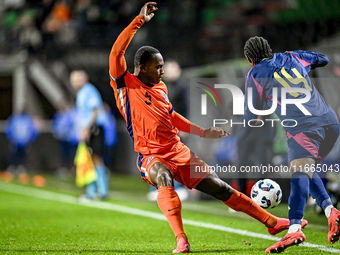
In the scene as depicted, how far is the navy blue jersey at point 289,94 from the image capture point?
4.90 metres

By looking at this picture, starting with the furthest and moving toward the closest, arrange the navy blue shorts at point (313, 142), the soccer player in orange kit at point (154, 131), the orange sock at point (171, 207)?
the soccer player in orange kit at point (154, 131) < the navy blue shorts at point (313, 142) < the orange sock at point (171, 207)

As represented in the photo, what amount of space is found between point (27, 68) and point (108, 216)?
12.2m

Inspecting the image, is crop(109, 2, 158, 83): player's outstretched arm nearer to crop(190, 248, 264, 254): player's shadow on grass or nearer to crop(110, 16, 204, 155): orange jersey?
crop(110, 16, 204, 155): orange jersey

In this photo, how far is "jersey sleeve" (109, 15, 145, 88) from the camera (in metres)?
4.71

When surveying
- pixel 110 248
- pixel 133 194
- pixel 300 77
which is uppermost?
pixel 300 77

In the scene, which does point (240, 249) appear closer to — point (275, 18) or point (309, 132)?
point (309, 132)

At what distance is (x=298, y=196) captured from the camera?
478 cm

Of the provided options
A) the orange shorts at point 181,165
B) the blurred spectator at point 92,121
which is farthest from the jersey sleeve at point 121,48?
the blurred spectator at point 92,121

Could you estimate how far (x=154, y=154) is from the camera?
16.4 feet

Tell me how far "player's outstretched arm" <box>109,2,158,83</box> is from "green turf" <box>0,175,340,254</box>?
5.12 ft

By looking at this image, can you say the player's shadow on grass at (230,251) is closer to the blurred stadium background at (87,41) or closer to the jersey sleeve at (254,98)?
the jersey sleeve at (254,98)

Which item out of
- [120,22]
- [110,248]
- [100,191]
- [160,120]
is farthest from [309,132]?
[120,22]

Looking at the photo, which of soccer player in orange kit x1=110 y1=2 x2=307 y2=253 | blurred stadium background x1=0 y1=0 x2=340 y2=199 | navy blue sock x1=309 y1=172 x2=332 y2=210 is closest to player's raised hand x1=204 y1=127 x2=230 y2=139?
soccer player in orange kit x1=110 y1=2 x2=307 y2=253

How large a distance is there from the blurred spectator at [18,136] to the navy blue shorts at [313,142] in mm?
12481
